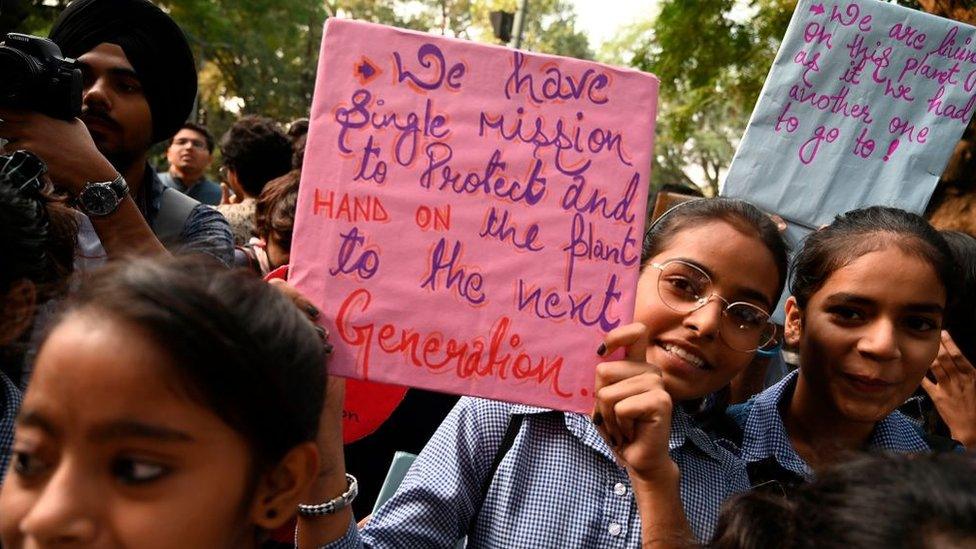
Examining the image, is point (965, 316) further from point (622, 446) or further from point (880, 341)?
point (622, 446)

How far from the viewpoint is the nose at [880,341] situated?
2.38 metres

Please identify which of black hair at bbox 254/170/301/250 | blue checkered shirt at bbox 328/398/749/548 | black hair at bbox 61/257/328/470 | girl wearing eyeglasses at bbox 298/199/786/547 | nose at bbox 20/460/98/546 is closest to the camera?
nose at bbox 20/460/98/546

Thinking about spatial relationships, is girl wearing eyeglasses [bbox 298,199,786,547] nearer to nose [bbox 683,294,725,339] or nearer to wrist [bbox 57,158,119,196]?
nose [bbox 683,294,725,339]

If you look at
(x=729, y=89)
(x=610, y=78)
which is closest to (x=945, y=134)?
(x=610, y=78)

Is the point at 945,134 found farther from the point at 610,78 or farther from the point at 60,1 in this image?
Answer: the point at 60,1

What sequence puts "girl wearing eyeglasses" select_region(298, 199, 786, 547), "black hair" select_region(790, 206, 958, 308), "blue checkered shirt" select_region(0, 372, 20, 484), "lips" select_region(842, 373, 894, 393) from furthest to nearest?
"black hair" select_region(790, 206, 958, 308), "lips" select_region(842, 373, 894, 393), "girl wearing eyeglasses" select_region(298, 199, 786, 547), "blue checkered shirt" select_region(0, 372, 20, 484)

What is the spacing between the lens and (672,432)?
2248 mm

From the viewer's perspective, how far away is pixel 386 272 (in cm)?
200

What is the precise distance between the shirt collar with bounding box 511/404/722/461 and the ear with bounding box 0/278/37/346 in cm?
95

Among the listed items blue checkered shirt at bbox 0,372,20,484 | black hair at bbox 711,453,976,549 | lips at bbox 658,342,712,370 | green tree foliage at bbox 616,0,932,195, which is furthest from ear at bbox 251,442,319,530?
green tree foliage at bbox 616,0,932,195

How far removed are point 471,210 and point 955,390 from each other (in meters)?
1.82

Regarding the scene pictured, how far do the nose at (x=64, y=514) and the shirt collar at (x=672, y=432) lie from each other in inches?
36.0

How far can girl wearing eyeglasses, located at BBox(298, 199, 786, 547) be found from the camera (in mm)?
1911

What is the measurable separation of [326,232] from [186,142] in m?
5.49
